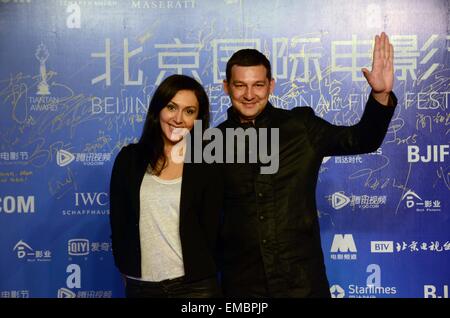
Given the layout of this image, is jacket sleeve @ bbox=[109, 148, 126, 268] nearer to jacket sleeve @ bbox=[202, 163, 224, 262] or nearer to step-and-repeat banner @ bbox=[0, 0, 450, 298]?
jacket sleeve @ bbox=[202, 163, 224, 262]

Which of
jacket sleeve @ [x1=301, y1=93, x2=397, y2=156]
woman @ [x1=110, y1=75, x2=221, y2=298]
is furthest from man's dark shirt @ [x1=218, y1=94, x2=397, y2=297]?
woman @ [x1=110, y1=75, x2=221, y2=298]

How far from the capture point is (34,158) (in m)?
3.45

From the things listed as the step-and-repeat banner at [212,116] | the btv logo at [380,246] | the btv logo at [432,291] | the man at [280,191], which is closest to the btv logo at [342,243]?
the step-and-repeat banner at [212,116]

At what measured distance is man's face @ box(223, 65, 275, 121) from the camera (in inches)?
91.3

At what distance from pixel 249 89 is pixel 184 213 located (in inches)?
22.3

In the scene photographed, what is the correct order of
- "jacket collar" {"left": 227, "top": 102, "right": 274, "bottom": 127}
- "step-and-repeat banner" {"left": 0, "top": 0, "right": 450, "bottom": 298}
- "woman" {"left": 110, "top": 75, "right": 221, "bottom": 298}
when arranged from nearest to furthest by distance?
"woman" {"left": 110, "top": 75, "right": 221, "bottom": 298}
"jacket collar" {"left": 227, "top": 102, "right": 274, "bottom": 127}
"step-and-repeat banner" {"left": 0, "top": 0, "right": 450, "bottom": 298}

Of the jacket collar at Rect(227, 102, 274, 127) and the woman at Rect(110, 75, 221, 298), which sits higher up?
the jacket collar at Rect(227, 102, 274, 127)

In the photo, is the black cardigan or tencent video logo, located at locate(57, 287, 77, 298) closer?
the black cardigan

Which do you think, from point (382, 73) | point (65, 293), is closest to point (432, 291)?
point (382, 73)

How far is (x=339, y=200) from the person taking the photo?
3412mm

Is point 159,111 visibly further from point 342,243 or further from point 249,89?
point 342,243

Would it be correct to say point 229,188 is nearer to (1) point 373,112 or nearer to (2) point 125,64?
(1) point 373,112

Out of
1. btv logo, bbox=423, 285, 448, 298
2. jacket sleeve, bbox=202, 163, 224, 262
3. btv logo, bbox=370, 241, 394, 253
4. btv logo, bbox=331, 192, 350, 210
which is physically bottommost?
btv logo, bbox=423, 285, 448, 298
